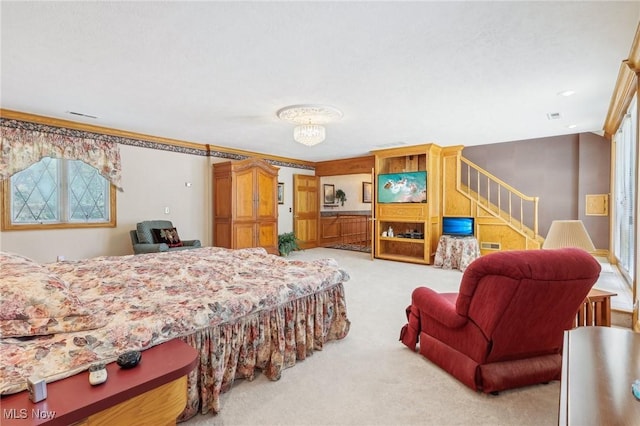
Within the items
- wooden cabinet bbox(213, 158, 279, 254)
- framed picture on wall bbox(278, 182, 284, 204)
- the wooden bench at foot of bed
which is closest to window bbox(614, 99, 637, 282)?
the wooden bench at foot of bed

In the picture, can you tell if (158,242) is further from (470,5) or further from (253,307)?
(470,5)

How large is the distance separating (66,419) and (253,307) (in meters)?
1.10

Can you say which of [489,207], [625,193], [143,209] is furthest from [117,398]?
[489,207]

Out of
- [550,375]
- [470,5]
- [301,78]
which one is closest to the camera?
[470,5]

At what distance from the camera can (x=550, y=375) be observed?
2039 millimetres

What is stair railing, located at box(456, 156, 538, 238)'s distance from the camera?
256 inches

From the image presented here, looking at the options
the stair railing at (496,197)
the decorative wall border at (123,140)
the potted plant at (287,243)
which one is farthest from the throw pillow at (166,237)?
the stair railing at (496,197)

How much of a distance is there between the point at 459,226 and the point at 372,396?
4.70m

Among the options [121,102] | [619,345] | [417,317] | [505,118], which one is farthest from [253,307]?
[505,118]

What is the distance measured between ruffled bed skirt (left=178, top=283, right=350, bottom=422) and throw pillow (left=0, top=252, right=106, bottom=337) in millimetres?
531

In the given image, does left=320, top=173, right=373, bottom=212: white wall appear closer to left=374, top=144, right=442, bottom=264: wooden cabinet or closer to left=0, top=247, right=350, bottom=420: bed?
left=374, top=144, right=442, bottom=264: wooden cabinet

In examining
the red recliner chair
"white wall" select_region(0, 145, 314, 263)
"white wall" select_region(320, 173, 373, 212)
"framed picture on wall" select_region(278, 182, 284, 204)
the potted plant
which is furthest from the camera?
"white wall" select_region(320, 173, 373, 212)

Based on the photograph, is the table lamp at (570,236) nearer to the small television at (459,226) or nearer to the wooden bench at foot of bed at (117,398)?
the wooden bench at foot of bed at (117,398)

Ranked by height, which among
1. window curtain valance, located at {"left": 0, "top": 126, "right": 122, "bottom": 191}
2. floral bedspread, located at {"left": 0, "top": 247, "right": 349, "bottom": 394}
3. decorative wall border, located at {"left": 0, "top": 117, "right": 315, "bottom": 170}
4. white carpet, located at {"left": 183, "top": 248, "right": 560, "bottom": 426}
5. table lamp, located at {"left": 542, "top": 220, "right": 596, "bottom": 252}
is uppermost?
decorative wall border, located at {"left": 0, "top": 117, "right": 315, "bottom": 170}
